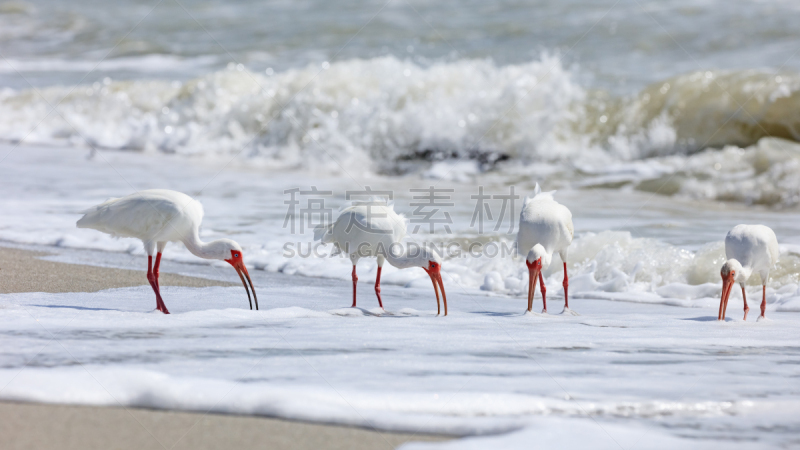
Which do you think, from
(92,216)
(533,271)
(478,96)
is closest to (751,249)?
(533,271)

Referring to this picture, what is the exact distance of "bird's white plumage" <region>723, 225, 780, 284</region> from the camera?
4.92 meters

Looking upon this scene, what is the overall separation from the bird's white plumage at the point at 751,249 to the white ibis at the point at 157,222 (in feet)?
9.83

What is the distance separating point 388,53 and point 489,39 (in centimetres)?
232

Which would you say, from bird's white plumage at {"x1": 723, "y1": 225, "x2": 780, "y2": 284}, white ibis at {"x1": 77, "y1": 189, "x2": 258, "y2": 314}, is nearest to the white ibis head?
white ibis at {"x1": 77, "y1": 189, "x2": 258, "y2": 314}

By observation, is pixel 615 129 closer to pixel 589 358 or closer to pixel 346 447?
pixel 589 358

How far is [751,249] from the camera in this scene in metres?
4.94

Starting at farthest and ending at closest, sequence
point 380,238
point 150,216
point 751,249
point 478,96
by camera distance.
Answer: point 478,96 < point 380,238 < point 751,249 < point 150,216

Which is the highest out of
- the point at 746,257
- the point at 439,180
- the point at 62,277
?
the point at 439,180

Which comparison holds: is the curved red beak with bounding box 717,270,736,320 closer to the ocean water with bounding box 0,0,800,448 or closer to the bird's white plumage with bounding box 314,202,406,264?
the ocean water with bounding box 0,0,800,448

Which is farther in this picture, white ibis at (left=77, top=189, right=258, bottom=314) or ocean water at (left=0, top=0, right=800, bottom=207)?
ocean water at (left=0, top=0, right=800, bottom=207)

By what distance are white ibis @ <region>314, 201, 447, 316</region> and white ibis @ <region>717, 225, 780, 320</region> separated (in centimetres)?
173

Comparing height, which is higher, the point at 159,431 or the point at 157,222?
the point at 157,222

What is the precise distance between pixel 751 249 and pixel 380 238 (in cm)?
231

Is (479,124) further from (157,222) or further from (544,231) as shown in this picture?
(157,222)
